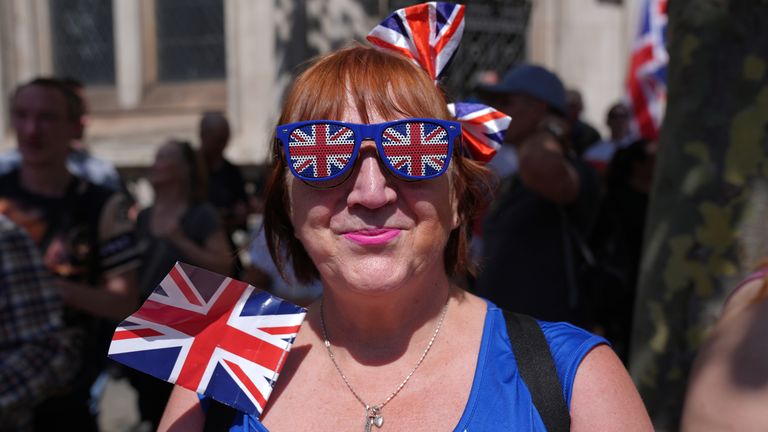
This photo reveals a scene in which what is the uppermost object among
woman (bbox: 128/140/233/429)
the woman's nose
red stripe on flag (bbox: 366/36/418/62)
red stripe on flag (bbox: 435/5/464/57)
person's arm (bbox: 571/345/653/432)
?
red stripe on flag (bbox: 435/5/464/57)

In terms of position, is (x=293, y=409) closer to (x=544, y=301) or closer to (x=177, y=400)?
(x=177, y=400)

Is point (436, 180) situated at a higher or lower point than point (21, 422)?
higher

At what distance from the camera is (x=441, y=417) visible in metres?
1.71

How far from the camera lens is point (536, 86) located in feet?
13.6

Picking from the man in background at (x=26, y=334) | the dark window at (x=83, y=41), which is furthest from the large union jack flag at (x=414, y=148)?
the dark window at (x=83, y=41)

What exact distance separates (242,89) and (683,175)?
6.74 meters

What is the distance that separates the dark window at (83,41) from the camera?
10.4 metres

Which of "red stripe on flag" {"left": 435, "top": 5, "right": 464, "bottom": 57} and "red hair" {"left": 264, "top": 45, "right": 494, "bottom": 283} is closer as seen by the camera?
"red hair" {"left": 264, "top": 45, "right": 494, "bottom": 283}

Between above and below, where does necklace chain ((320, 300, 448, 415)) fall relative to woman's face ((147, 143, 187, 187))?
above

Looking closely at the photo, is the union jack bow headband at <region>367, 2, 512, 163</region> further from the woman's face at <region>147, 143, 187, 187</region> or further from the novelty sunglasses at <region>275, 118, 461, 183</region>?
the woman's face at <region>147, 143, 187, 187</region>

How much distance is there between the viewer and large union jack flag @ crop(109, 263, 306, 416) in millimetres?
1763

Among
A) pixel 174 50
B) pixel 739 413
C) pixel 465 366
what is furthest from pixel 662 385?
pixel 174 50

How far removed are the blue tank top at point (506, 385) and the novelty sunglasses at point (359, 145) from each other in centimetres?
38

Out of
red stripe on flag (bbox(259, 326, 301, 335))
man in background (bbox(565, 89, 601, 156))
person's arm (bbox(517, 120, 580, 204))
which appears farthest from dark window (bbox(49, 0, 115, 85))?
red stripe on flag (bbox(259, 326, 301, 335))
